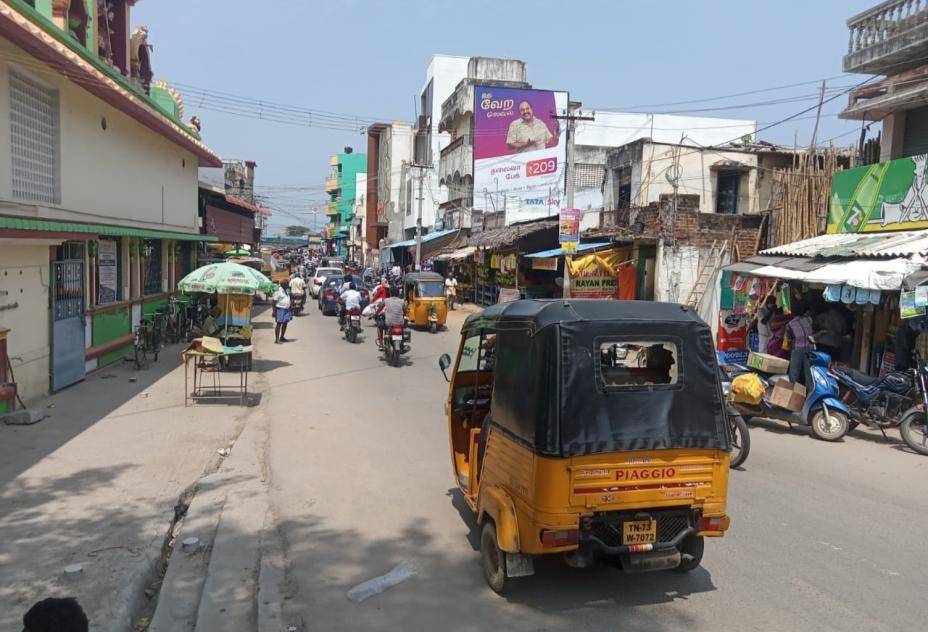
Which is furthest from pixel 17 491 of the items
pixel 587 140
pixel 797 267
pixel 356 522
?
pixel 587 140

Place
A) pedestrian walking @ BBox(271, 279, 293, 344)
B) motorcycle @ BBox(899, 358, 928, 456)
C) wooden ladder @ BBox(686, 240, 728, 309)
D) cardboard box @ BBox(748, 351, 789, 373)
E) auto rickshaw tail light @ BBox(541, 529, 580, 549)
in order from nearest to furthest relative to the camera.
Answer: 1. auto rickshaw tail light @ BBox(541, 529, 580, 549)
2. motorcycle @ BBox(899, 358, 928, 456)
3. cardboard box @ BBox(748, 351, 789, 373)
4. pedestrian walking @ BBox(271, 279, 293, 344)
5. wooden ladder @ BBox(686, 240, 728, 309)

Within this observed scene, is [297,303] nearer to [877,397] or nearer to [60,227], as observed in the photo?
[60,227]

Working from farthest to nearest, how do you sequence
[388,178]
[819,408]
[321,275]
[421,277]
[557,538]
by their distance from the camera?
[388,178]
[321,275]
[421,277]
[819,408]
[557,538]

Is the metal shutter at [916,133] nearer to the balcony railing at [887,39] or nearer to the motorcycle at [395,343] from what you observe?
the balcony railing at [887,39]

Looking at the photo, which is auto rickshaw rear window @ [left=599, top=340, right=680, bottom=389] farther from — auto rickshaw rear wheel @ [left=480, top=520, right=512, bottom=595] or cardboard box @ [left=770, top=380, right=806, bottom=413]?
cardboard box @ [left=770, top=380, right=806, bottom=413]

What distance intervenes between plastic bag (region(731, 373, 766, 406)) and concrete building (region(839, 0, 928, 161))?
21.9 ft

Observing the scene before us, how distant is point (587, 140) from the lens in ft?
121

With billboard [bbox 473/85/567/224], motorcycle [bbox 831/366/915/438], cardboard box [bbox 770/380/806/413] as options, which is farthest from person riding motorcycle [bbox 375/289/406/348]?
billboard [bbox 473/85/567/224]

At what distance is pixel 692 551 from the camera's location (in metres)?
4.72

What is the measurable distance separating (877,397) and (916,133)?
6845 mm

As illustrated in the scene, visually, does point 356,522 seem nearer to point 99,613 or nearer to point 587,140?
point 99,613

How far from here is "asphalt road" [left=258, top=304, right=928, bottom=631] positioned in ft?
14.5

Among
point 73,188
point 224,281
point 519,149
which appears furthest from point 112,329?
point 519,149

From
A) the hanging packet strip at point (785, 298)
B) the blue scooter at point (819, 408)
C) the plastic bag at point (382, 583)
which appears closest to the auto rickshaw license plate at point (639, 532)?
the plastic bag at point (382, 583)
